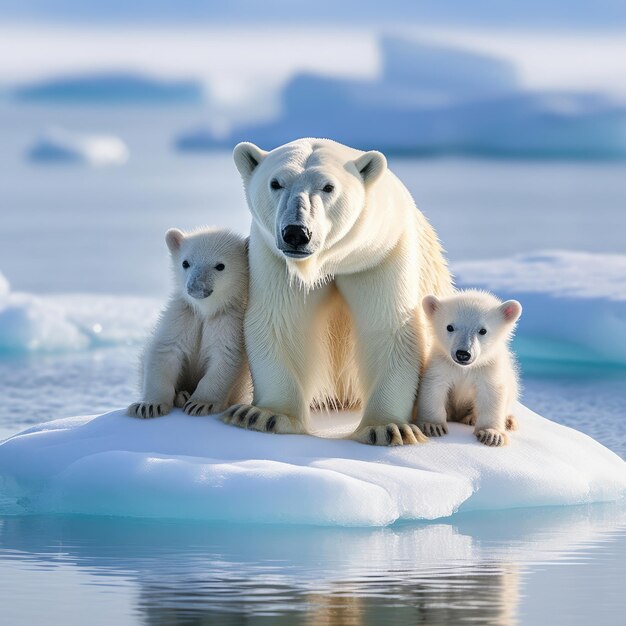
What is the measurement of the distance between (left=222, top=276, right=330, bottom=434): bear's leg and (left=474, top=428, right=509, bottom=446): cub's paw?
0.88 meters

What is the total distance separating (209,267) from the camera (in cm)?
770

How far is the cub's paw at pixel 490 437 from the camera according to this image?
773cm

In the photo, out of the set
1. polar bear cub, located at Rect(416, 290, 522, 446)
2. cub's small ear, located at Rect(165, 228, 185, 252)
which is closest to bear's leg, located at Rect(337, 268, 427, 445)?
polar bear cub, located at Rect(416, 290, 522, 446)

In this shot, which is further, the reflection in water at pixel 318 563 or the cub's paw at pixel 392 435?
the cub's paw at pixel 392 435

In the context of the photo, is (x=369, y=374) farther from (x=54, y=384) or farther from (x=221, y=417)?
(x=54, y=384)

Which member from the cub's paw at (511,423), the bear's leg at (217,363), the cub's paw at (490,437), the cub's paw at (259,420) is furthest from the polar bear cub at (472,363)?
the bear's leg at (217,363)

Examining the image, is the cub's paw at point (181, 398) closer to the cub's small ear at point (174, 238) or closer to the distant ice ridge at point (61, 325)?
the cub's small ear at point (174, 238)

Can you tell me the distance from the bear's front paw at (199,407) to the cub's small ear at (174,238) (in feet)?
2.54

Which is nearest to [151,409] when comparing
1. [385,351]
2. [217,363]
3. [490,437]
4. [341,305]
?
[217,363]

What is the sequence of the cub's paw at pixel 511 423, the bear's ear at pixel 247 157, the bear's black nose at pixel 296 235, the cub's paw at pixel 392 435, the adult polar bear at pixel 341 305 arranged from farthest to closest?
the cub's paw at pixel 511 423
the cub's paw at pixel 392 435
the bear's ear at pixel 247 157
the adult polar bear at pixel 341 305
the bear's black nose at pixel 296 235

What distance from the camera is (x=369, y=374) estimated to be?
7758 mm

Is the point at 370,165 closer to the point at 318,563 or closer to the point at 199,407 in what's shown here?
the point at 199,407

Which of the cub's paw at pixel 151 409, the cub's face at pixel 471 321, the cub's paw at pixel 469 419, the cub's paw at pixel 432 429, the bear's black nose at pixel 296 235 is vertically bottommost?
the cub's paw at pixel 432 429

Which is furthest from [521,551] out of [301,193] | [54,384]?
[54,384]
